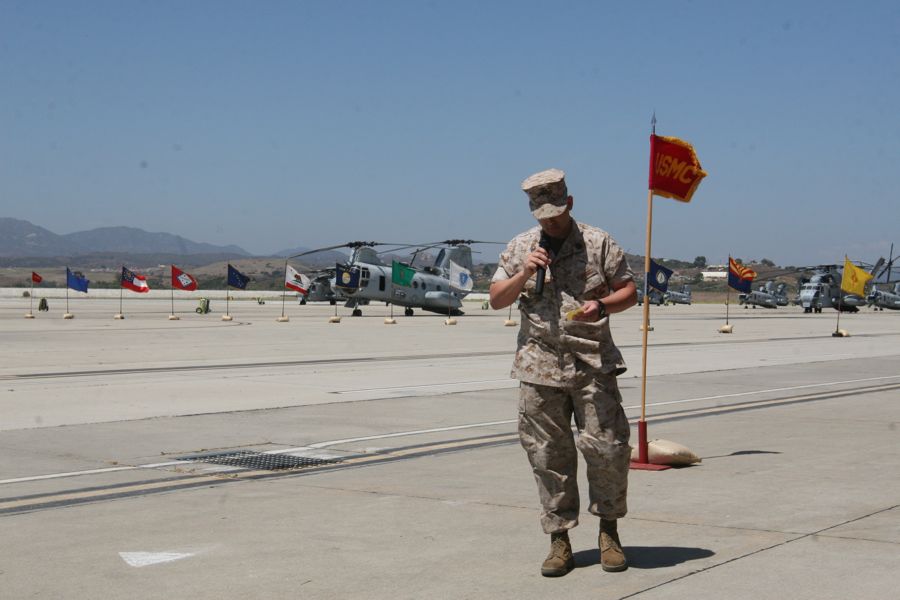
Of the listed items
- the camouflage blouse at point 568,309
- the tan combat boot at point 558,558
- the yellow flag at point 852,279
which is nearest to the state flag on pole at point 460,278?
the yellow flag at point 852,279

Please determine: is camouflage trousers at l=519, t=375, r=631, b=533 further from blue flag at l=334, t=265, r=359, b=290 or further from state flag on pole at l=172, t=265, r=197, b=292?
state flag on pole at l=172, t=265, r=197, b=292

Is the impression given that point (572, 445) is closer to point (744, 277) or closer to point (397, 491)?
point (397, 491)

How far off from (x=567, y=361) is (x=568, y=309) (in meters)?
0.30

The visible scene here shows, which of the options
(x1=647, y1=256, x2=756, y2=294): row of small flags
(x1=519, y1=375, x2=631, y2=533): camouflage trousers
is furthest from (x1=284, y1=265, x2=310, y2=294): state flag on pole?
(x1=519, y1=375, x2=631, y2=533): camouflage trousers

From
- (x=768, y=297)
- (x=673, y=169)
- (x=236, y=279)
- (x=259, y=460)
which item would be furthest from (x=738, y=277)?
(x=768, y=297)

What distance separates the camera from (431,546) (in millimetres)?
6973

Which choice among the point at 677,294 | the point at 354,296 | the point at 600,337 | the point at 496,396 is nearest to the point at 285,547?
the point at 600,337

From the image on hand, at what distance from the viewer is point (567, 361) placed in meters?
6.31

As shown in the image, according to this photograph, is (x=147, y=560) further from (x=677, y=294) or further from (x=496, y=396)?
(x=677, y=294)

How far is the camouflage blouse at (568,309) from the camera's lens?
6.31 metres

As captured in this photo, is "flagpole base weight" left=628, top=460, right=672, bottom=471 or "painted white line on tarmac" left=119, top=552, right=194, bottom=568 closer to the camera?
"painted white line on tarmac" left=119, top=552, right=194, bottom=568

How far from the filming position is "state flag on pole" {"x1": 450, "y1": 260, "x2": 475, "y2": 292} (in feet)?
186

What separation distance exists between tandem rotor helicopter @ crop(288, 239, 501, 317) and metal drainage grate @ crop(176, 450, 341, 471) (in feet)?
138

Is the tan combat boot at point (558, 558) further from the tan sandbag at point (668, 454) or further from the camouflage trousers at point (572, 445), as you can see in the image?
the tan sandbag at point (668, 454)
